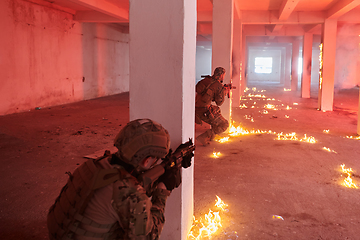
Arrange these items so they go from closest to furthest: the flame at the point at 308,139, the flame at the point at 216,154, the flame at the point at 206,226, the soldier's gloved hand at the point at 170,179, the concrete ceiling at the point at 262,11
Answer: the soldier's gloved hand at the point at 170,179, the flame at the point at 206,226, the flame at the point at 216,154, the flame at the point at 308,139, the concrete ceiling at the point at 262,11

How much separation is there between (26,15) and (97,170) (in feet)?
29.9

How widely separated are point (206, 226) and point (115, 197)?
1566mm

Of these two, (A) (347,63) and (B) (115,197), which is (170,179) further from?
(A) (347,63)

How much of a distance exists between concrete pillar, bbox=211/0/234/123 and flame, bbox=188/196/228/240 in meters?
4.70

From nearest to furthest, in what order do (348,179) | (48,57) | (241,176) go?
(348,179), (241,176), (48,57)

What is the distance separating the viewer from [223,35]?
23.6ft

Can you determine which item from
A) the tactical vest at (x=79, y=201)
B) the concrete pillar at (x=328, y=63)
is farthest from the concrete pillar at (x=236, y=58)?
the tactical vest at (x=79, y=201)

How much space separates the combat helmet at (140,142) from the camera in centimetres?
159

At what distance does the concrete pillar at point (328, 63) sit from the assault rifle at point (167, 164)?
972 cm

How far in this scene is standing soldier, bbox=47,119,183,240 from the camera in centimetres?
149

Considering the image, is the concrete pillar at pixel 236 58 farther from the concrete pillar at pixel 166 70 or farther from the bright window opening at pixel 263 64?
the bright window opening at pixel 263 64

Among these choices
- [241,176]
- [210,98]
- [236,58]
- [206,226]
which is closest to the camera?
[206,226]

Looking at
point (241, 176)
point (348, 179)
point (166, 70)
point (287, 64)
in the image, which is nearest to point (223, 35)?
point (241, 176)

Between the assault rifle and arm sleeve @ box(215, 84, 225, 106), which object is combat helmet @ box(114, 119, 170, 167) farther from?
arm sleeve @ box(215, 84, 225, 106)
